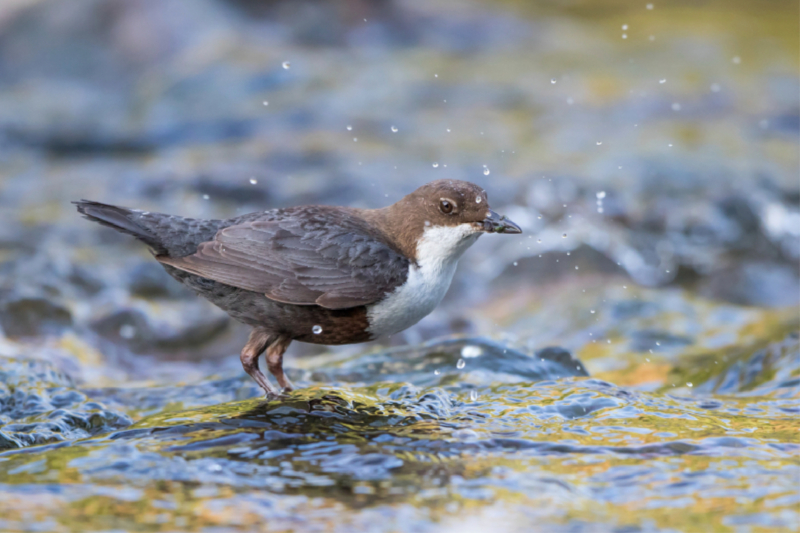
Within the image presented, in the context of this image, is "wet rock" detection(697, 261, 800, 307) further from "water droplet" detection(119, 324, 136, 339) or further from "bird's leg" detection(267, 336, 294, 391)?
"water droplet" detection(119, 324, 136, 339)

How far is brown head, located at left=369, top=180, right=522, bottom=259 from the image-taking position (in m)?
4.16

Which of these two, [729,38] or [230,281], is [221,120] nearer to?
[230,281]

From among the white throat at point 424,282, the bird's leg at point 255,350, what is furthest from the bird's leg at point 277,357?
the white throat at point 424,282

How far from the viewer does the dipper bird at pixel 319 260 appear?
406cm

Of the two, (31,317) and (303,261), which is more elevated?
(303,261)

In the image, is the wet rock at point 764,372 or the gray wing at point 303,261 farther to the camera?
the wet rock at point 764,372

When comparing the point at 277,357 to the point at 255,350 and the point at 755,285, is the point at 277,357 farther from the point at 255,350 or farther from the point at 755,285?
the point at 755,285

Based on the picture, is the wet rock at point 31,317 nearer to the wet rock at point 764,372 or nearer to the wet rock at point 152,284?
the wet rock at point 152,284

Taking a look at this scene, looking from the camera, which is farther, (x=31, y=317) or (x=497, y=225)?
(x=31, y=317)

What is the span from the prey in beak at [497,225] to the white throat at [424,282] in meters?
0.06

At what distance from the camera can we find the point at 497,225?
4105mm

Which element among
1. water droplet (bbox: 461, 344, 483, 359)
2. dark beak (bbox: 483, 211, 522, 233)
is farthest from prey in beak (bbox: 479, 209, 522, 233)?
water droplet (bbox: 461, 344, 483, 359)

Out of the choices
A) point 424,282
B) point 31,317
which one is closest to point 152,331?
point 31,317

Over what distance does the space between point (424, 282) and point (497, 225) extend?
434 millimetres
